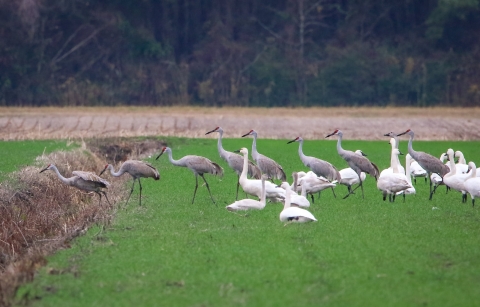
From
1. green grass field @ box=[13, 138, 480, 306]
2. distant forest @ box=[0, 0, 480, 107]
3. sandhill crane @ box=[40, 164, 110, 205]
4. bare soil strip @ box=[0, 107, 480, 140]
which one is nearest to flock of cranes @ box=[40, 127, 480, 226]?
sandhill crane @ box=[40, 164, 110, 205]

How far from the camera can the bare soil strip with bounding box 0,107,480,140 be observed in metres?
35.4

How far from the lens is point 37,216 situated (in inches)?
583

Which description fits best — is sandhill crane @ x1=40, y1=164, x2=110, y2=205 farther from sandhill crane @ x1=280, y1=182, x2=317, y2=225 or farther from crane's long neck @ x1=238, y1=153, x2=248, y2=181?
sandhill crane @ x1=280, y1=182, x2=317, y2=225

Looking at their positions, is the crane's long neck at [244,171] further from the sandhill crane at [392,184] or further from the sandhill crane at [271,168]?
the sandhill crane at [392,184]

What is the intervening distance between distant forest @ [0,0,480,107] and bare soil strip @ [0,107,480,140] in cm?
807

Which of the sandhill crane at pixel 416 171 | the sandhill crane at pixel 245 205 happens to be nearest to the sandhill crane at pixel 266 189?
the sandhill crane at pixel 245 205

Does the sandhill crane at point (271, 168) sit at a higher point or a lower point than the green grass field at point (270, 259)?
higher

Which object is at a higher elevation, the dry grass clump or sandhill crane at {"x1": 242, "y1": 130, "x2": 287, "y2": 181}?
sandhill crane at {"x1": 242, "y1": 130, "x2": 287, "y2": 181}

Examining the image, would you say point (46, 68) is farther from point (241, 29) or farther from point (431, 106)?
point (431, 106)

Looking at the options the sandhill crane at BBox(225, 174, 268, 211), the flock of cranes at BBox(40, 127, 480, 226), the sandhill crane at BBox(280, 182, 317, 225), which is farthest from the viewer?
the flock of cranes at BBox(40, 127, 480, 226)

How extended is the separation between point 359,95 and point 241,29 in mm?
9447

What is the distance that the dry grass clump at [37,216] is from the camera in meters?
10.3

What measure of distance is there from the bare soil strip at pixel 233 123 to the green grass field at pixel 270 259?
1954 centimetres

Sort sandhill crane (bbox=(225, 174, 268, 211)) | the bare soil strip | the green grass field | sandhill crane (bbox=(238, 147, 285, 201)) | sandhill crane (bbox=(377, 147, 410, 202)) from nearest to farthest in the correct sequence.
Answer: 1. the green grass field
2. sandhill crane (bbox=(225, 174, 268, 211))
3. sandhill crane (bbox=(238, 147, 285, 201))
4. sandhill crane (bbox=(377, 147, 410, 202))
5. the bare soil strip
